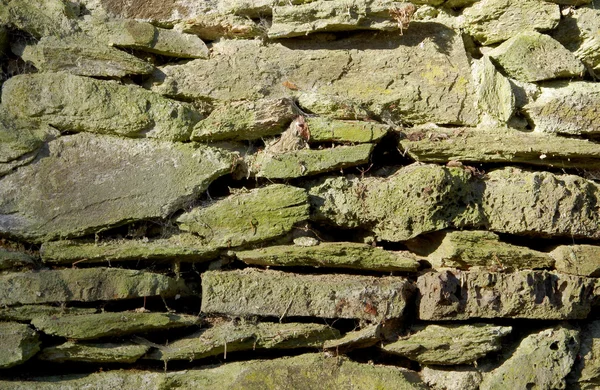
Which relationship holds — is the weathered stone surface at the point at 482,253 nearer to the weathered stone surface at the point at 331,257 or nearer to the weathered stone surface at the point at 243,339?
the weathered stone surface at the point at 331,257

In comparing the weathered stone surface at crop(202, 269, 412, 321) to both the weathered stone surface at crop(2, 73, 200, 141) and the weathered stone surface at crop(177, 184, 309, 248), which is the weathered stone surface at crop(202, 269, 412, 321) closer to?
the weathered stone surface at crop(177, 184, 309, 248)

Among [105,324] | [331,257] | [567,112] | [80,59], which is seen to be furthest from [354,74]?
[105,324]

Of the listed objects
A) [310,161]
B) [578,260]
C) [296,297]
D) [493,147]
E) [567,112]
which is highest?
[567,112]

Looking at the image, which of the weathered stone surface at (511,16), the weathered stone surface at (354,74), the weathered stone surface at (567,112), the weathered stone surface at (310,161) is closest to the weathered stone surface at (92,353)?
the weathered stone surface at (310,161)

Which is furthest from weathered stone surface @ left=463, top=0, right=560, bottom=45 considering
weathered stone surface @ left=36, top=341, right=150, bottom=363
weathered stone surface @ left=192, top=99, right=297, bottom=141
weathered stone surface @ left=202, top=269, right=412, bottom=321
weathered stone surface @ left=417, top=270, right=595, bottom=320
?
weathered stone surface @ left=36, top=341, right=150, bottom=363

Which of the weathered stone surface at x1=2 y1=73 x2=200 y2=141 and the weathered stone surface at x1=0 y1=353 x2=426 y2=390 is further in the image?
the weathered stone surface at x1=2 y1=73 x2=200 y2=141

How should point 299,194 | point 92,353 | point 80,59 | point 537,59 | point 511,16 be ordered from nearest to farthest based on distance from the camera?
1. point 92,353
2. point 299,194
3. point 80,59
4. point 537,59
5. point 511,16

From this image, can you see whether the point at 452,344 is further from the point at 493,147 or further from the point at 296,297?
the point at 493,147
